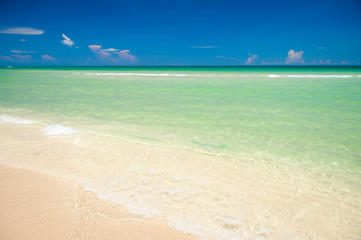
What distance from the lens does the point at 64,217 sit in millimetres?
2045

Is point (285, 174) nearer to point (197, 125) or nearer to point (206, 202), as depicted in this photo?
point (206, 202)

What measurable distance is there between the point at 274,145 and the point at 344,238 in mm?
2283

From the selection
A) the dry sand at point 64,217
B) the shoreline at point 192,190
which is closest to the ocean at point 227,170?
the shoreline at point 192,190

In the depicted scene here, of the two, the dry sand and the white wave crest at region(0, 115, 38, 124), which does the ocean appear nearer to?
the white wave crest at region(0, 115, 38, 124)

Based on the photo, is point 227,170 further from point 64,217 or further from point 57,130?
point 57,130

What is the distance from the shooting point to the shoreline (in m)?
2.02

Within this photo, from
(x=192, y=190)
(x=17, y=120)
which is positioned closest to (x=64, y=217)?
(x=192, y=190)

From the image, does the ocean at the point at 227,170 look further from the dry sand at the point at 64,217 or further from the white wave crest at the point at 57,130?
the dry sand at the point at 64,217

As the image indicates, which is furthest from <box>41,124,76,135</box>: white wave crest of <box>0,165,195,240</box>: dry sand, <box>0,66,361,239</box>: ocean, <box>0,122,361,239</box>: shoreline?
<box>0,165,195,240</box>: dry sand

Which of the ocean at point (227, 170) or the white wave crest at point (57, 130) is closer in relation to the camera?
the ocean at point (227, 170)

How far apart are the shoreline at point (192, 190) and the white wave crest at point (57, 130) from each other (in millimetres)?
693

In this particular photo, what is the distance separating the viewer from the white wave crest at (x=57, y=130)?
181 inches

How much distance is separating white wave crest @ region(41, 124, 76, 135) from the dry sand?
83.6 inches

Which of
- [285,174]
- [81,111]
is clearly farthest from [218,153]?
[81,111]
